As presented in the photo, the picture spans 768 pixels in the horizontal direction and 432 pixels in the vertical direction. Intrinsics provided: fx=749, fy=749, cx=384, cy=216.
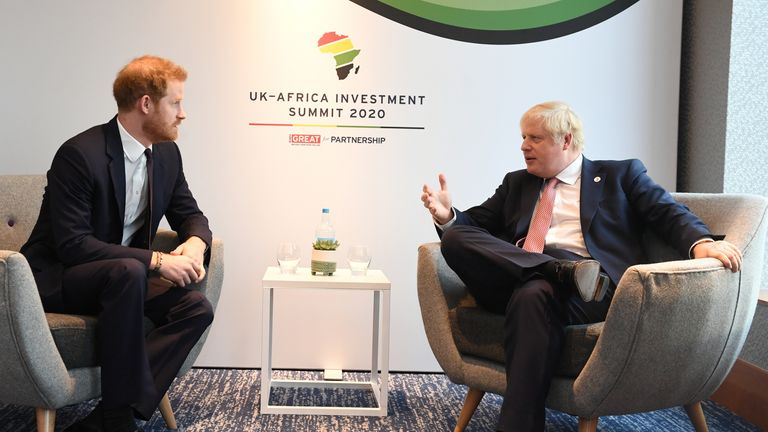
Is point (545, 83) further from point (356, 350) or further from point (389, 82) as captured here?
point (356, 350)

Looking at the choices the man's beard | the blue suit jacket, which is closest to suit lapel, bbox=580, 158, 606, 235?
the blue suit jacket

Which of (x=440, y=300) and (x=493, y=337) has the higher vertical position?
(x=440, y=300)

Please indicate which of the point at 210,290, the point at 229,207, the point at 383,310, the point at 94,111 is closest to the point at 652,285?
the point at 383,310

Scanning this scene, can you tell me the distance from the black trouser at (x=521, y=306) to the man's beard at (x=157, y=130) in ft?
3.47

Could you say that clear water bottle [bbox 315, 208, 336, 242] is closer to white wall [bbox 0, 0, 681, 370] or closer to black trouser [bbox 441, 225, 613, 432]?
white wall [bbox 0, 0, 681, 370]

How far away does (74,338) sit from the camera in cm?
224

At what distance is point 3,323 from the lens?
2.04 metres

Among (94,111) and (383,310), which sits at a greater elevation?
(94,111)

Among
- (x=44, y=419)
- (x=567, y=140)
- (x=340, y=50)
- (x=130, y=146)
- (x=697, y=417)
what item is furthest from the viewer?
(x=340, y=50)

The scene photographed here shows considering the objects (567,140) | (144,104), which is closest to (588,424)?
(567,140)

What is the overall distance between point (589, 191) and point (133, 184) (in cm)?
166

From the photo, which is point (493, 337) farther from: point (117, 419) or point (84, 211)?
point (84, 211)

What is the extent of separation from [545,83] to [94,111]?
2.15 metres

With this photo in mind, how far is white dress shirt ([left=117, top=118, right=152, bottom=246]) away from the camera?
2635mm
